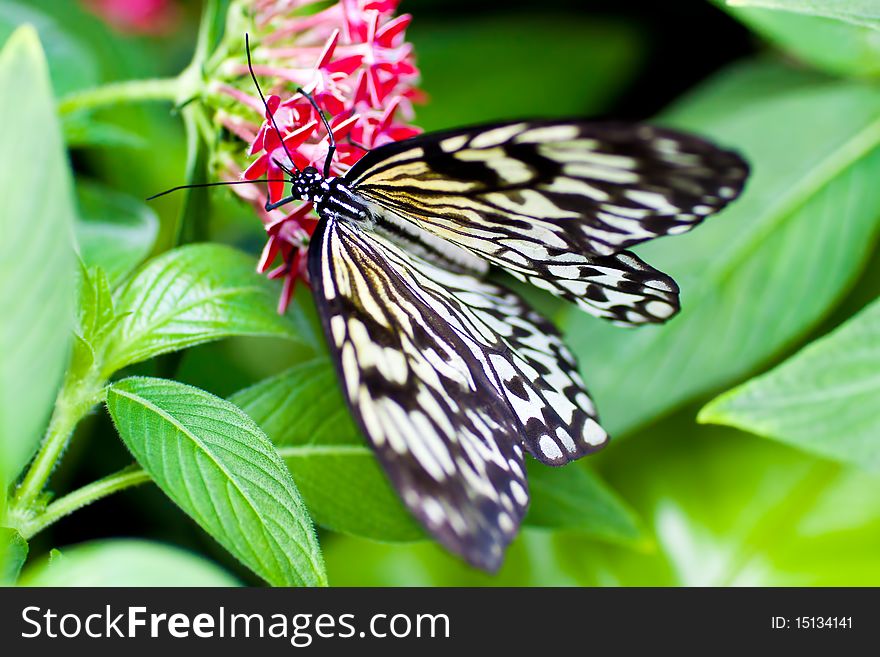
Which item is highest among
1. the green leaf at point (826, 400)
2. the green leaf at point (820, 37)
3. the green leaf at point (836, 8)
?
the green leaf at point (836, 8)

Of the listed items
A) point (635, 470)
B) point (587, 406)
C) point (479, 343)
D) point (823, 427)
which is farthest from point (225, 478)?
point (635, 470)

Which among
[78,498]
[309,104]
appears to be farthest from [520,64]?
[78,498]

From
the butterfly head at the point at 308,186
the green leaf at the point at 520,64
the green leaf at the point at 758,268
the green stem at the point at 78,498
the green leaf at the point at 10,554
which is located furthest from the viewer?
the green leaf at the point at 520,64

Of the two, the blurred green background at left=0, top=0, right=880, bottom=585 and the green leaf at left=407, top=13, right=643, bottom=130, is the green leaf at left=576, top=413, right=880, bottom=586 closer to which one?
the blurred green background at left=0, top=0, right=880, bottom=585

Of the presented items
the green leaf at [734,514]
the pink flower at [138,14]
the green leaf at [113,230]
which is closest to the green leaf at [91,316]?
the green leaf at [113,230]

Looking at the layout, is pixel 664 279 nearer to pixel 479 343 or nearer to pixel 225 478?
pixel 479 343

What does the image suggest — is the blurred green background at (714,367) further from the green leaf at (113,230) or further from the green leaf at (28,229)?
the green leaf at (28,229)

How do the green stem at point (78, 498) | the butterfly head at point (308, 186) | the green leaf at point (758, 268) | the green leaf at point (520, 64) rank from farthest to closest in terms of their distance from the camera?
the green leaf at point (520, 64), the green leaf at point (758, 268), the butterfly head at point (308, 186), the green stem at point (78, 498)
